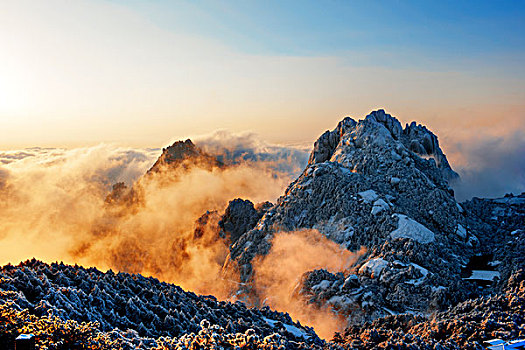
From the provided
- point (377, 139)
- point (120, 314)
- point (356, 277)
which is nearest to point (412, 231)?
point (356, 277)

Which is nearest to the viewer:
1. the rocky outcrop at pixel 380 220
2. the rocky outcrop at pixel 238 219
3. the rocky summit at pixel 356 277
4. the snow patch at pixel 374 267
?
the rocky summit at pixel 356 277

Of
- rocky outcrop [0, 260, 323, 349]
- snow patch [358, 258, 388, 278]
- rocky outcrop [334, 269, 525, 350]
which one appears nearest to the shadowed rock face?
snow patch [358, 258, 388, 278]

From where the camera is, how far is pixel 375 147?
78688mm

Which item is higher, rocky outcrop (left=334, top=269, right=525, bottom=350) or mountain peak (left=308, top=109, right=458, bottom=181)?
mountain peak (left=308, top=109, right=458, bottom=181)

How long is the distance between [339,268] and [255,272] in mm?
14570

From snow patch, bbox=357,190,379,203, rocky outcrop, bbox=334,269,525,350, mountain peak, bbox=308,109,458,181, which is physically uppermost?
mountain peak, bbox=308,109,458,181

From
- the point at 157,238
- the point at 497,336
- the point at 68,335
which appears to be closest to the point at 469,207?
the point at 497,336

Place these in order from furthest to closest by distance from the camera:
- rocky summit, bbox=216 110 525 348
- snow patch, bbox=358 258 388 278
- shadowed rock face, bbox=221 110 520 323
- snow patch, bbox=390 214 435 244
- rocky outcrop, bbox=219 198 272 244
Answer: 1. rocky outcrop, bbox=219 198 272 244
2. snow patch, bbox=390 214 435 244
3. snow patch, bbox=358 258 388 278
4. shadowed rock face, bbox=221 110 520 323
5. rocky summit, bbox=216 110 525 348

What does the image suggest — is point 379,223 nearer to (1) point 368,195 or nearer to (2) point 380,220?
(2) point 380,220

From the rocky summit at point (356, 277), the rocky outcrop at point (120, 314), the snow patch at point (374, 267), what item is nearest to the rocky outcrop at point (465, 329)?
the rocky summit at point (356, 277)

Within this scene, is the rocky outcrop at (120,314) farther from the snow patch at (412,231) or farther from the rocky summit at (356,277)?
the snow patch at (412,231)

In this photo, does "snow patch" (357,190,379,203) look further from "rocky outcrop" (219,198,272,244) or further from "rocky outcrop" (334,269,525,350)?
"rocky outcrop" (219,198,272,244)

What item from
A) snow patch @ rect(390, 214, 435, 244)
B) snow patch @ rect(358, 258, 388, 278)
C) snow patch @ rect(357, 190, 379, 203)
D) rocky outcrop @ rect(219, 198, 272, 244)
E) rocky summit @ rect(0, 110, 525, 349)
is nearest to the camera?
rocky summit @ rect(0, 110, 525, 349)

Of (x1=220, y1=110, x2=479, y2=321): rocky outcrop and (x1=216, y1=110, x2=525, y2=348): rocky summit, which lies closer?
(x1=216, y1=110, x2=525, y2=348): rocky summit
